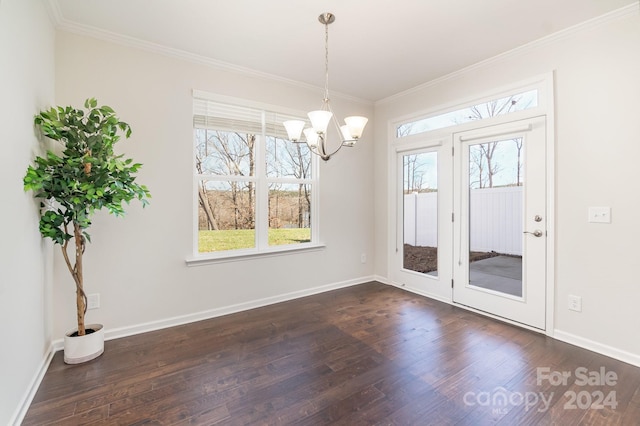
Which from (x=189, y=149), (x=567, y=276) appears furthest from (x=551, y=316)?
(x=189, y=149)

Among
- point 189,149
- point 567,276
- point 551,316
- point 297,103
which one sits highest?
point 297,103

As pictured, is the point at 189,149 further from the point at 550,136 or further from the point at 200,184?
the point at 550,136

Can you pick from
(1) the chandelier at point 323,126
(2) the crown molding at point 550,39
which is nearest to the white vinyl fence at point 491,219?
(2) the crown molding at point 550,39

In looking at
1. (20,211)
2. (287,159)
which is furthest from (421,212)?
(20,211)

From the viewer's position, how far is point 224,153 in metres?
3.38

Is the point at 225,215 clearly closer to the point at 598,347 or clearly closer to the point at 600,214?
the point at 600,214

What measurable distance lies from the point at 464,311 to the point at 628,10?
2.98 metres

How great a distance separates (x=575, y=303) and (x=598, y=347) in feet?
1.18

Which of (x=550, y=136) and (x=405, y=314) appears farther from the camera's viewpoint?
(x=405, y=314)

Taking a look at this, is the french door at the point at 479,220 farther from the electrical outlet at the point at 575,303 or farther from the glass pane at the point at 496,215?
the electrical outlet at the point at 575,303

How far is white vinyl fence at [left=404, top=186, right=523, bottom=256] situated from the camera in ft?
9.98

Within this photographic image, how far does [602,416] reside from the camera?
175 centimetres

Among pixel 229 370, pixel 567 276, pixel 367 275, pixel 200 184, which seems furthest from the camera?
pixel 367 275

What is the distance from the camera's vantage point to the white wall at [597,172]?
2320 mm
